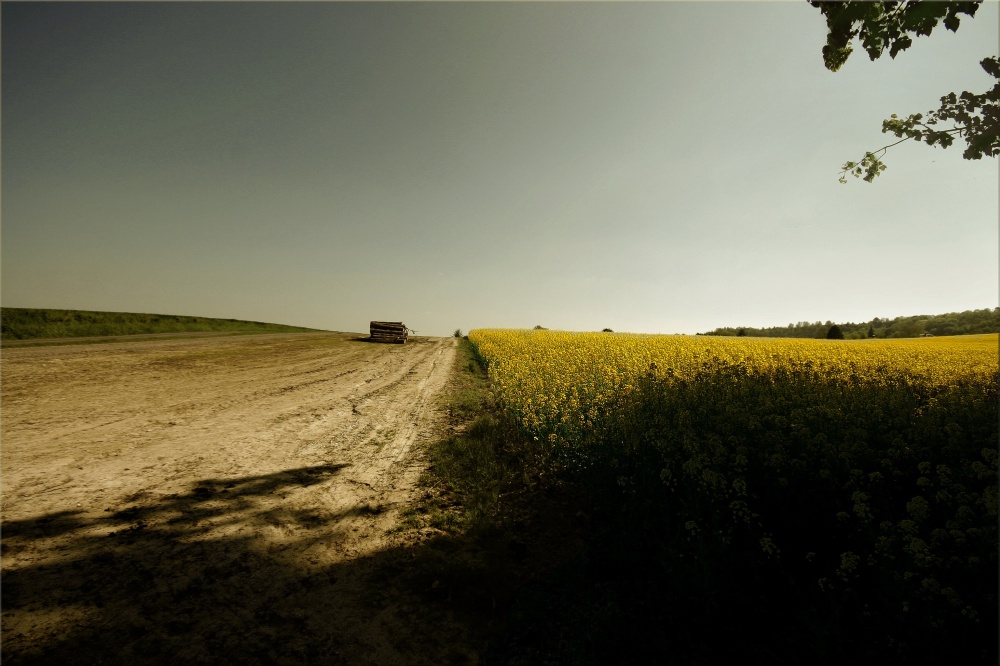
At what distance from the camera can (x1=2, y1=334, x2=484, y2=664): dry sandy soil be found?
2.97 m

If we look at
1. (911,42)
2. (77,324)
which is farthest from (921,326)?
(77,324)

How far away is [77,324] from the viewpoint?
2256cm

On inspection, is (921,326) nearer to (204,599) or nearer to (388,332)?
(388,332)

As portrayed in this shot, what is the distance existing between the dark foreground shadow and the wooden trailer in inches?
1103

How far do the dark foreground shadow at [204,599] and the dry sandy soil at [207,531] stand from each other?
0.02 meters

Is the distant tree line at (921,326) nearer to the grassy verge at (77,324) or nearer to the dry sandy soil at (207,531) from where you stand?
the dry sandy soil at (207,531)

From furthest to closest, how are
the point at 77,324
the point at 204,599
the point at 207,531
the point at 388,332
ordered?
the point at 388,332 < the point at 77,324 < the point at 207,531 < the point at 204,599

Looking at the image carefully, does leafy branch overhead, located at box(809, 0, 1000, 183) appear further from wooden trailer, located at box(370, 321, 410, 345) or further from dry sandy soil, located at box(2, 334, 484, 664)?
wooden trailer, located at box(370, 321, 410, 345)

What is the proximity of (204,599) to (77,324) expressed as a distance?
29.4 metres

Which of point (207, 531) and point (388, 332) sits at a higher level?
point (388, 332)

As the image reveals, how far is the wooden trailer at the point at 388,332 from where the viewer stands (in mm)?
32188

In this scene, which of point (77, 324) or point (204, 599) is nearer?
point (204, 599)

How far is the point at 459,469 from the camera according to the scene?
6328 mm

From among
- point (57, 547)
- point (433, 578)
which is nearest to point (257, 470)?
point (57, 547)
